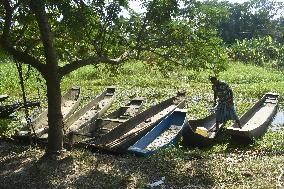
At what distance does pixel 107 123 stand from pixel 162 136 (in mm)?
1833

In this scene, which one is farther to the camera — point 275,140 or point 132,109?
point 132,109

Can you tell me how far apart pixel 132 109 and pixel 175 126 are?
9.08ft

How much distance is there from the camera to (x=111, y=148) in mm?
8688

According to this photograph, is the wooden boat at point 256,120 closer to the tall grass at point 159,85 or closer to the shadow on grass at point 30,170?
the tall grass at point 159,85

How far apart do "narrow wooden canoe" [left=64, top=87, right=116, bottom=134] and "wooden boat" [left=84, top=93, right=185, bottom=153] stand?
1.00 metres

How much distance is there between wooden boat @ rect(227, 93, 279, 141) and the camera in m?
9.57

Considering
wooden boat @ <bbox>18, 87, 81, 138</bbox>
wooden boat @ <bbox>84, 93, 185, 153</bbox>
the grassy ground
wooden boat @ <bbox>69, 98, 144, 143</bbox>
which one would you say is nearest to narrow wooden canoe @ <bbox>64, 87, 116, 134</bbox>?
wooden boat @ <bbox>69, 98, 144, 143</bbox>

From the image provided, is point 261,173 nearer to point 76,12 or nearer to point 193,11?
point 193,11

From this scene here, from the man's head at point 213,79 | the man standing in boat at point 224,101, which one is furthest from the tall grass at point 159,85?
the man's head at point 213,79

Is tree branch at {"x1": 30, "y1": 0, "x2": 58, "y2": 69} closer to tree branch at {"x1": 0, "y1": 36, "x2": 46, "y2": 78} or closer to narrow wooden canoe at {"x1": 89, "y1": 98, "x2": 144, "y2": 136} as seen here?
tree branch at {"x1": 0, "y1": 36, "x2": 46, "y2": 78}

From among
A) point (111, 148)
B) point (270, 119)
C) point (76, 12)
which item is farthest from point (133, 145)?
point (270, 119)

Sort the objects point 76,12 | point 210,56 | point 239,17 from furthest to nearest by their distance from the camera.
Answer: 1. point 239,17
2. point 210,56
3. point 76,12

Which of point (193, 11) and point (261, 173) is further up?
point (193, 11)

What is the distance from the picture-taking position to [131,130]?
34.4 feet
